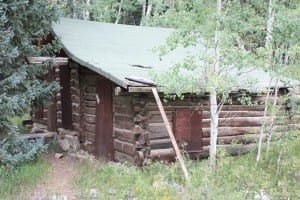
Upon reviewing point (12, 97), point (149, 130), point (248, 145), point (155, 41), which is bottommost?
point (248, 145)

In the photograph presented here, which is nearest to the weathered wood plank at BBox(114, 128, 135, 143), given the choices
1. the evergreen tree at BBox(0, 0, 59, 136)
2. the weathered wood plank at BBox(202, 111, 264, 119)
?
the evergreen tree at BBox(0, 0, 59, 136)

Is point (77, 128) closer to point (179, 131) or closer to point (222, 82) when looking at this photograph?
point (179, 131)

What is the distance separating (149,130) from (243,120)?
339 cm

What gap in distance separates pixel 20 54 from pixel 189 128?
451cm

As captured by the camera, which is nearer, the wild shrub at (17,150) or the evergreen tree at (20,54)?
the wild shrub at (17,150)

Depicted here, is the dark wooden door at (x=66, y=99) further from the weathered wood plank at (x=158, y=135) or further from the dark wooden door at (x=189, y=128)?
the dark wooden door at (x=189, y=128)

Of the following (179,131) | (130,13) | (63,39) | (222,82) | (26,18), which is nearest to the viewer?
(222,82)

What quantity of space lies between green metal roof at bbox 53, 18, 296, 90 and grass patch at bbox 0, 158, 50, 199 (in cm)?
260

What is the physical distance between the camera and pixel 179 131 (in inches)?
442

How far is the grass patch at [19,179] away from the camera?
28.0 ft

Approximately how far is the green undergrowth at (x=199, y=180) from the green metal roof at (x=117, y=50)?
1.82m

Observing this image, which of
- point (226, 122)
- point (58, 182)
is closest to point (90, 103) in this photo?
point (58, 182)

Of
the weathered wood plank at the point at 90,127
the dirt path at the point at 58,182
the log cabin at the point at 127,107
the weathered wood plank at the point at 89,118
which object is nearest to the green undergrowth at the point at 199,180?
the dirt path at the point at 58,182

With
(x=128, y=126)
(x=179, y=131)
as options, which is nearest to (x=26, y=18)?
(x=128, y=126)
